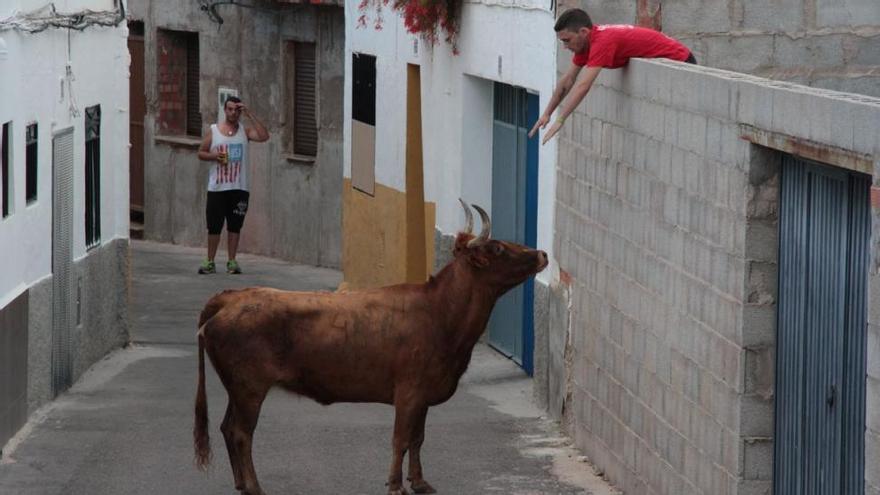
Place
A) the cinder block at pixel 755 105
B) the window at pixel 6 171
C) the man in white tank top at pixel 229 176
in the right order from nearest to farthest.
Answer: the cinder block at pixel 755 105 < the window at pixel 6 171 < the man in white tank top at pixel 229 176

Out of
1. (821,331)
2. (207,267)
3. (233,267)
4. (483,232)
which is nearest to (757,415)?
(821,331)

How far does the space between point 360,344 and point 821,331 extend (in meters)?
3.67

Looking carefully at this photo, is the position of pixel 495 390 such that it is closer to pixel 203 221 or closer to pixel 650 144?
pixel 650 144

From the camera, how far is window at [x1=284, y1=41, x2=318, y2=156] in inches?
981

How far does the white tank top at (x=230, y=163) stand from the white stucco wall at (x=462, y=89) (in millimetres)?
2714

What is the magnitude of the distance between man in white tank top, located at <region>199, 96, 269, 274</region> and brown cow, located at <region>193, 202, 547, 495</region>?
11.1m

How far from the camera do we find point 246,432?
38.3ft

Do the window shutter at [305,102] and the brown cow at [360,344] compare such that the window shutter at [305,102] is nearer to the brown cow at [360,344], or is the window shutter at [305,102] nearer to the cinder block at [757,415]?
the brown cow at [360,344]

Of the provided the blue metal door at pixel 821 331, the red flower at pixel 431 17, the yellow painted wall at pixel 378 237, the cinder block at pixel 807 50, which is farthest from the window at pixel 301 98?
the blue metal door at pixel 821 331

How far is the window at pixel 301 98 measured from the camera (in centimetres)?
2492

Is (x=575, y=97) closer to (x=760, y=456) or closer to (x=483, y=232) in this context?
(x=483, y=232)

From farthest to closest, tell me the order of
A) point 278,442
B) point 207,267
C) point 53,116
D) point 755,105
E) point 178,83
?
point 178,83, point 207,267, point 53,116, point 278,442, point 755,105

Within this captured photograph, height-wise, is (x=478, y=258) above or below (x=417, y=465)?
above

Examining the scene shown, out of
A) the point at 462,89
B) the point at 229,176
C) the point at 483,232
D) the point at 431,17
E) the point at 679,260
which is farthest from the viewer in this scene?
Result: the point at 229,176
